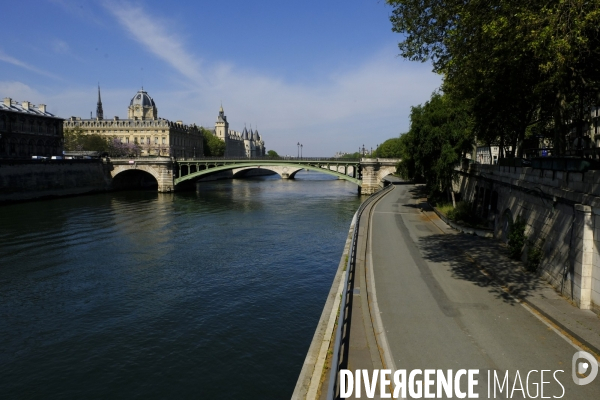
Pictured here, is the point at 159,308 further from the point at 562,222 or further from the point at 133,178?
the point at 133,178

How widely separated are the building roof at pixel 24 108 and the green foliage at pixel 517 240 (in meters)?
75.1

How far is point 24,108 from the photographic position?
7644 centimetres

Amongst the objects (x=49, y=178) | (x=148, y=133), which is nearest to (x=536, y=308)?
(x=49, y=178)

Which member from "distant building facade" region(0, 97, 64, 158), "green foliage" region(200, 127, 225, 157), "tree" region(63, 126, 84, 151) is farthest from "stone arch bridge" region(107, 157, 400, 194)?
"green foliage" region(200, 127, 225, 157)

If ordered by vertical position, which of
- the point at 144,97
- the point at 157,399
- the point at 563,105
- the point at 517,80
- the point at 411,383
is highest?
the point at 144,97

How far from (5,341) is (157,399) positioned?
23.9ft

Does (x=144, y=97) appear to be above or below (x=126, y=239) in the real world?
above

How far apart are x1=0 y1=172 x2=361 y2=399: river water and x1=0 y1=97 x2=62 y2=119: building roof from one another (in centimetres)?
4337

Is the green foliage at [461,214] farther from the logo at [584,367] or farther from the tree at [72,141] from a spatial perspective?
the tree at [72,141]

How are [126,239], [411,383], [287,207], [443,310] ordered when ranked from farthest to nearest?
[287,207], [126,239], [443,310], [411,383]

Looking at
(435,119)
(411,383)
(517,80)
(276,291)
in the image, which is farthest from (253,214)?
(411,383)

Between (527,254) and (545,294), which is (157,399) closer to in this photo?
(545,294)

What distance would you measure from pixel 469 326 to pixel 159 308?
1221 cm

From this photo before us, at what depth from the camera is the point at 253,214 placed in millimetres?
48656
